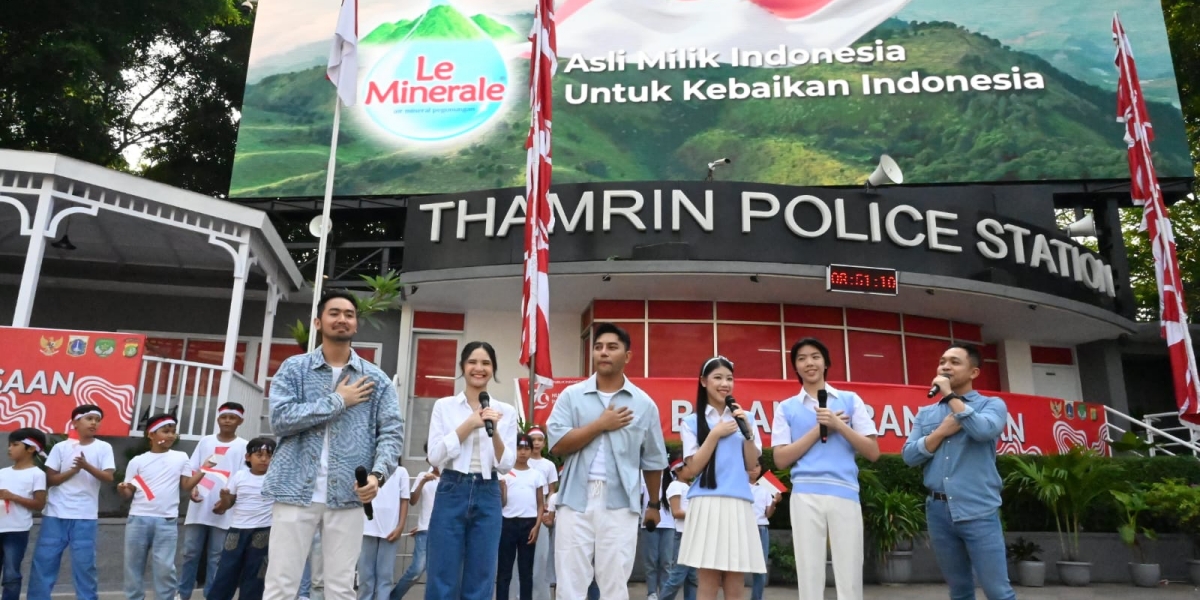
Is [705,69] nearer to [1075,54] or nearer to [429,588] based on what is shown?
[1075,54]

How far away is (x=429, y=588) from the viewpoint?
4281 millimetres

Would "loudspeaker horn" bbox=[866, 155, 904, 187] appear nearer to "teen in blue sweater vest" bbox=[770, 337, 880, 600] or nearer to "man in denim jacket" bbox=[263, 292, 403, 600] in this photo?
"teen in blue sweater vest" bbox=[770, 337, 880, 600]

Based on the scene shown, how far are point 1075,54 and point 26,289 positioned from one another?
76.1 ft

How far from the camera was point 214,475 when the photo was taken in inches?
287

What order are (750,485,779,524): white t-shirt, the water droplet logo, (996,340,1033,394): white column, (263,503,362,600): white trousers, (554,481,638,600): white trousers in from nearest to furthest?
(263,503,362,600): white trousers → (554,481,638,600): white trousers → (750,485,779,524): white t-shirt → (996,340,1033,394): white column → the water droplet logo

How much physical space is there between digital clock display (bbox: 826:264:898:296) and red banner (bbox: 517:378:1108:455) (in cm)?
167

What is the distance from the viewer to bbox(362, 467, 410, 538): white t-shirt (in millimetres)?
7148

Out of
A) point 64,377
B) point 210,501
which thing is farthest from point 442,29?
point 210,501

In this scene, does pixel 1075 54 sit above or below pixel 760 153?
above

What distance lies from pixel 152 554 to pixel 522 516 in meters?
3.14

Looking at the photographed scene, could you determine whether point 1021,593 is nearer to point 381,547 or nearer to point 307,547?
point 381,547

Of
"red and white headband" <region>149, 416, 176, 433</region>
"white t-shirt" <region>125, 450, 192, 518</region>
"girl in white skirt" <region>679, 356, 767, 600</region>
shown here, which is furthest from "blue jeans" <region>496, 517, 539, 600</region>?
"red and white headband" <region>149, 416, 176, 433</region>

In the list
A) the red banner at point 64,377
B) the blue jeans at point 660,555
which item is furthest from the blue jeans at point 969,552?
the red banner at point 64,377

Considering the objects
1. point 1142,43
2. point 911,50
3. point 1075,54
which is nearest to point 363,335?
point 911,50
